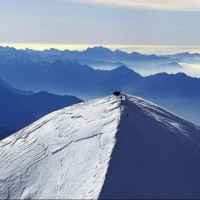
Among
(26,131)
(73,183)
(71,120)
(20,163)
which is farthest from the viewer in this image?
(26,131)

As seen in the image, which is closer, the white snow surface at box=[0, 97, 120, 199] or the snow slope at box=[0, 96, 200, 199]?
the snow slope at box=[0, 96, 200, 199]

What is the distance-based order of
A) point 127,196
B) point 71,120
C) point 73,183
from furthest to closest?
point 71,120 → point 73,183 → point 127,196

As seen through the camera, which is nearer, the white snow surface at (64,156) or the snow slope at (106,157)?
the snow slope at (106,157)

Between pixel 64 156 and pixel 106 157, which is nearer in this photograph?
pixel 106 157

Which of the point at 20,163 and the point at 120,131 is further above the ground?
the point at 120,131

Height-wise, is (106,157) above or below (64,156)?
above

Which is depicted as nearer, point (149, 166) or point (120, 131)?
point (149, 166)

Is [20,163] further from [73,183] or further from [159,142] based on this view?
[159,142]

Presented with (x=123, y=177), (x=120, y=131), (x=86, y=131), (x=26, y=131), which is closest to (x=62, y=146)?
(x=86, y=131)
